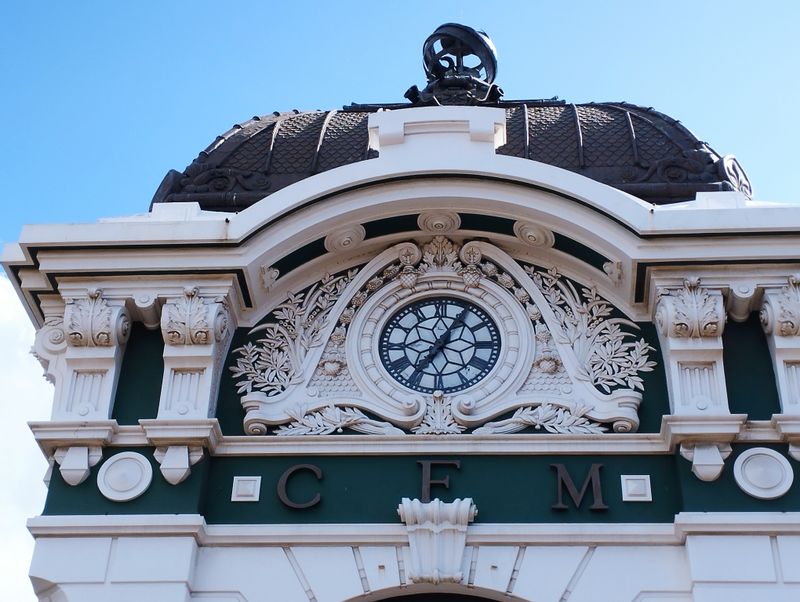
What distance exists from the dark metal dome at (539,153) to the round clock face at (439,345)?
2.32m

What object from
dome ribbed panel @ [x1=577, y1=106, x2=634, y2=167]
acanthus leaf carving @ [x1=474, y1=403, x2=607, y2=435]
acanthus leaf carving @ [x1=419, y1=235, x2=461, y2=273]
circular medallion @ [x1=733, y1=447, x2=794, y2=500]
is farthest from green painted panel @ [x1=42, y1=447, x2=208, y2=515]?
dome ribbed panel @ [x1=577, y1=106, x2=634, y2=167]

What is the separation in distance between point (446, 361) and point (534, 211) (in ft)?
5.74

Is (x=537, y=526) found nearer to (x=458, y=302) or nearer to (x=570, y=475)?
(x=570, y=475)

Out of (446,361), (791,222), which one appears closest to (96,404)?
(446,361)

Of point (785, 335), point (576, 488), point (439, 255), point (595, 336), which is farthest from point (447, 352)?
point (785, 335)

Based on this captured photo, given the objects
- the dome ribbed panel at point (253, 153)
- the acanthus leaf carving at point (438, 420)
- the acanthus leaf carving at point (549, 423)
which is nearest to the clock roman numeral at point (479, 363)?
the acanthus leaf carving at point (438, 420)

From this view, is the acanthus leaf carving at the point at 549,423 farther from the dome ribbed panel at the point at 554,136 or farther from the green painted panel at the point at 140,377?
the dome ribbed panel at the point at 554,136

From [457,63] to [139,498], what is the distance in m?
8.35

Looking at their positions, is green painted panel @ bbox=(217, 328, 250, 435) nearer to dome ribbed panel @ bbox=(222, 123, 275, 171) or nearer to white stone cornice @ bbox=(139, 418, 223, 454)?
white stone cornice @ bbox=(139, 418, 223, 454)

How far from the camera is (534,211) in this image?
15961mm

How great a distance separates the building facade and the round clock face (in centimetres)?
3

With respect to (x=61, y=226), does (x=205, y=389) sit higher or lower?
lower

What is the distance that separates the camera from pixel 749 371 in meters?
15.3

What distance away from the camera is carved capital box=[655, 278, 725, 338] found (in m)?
15.3
